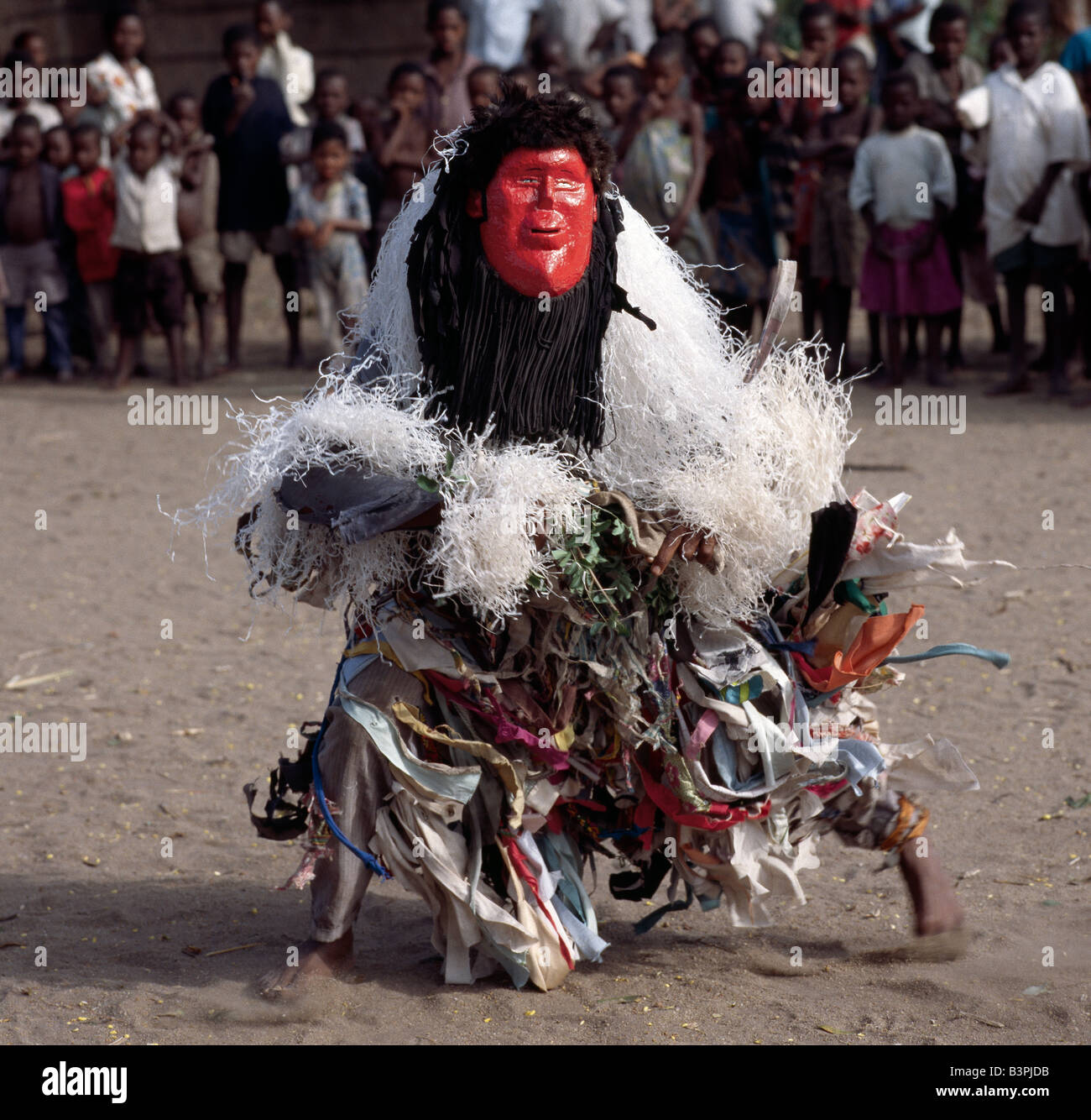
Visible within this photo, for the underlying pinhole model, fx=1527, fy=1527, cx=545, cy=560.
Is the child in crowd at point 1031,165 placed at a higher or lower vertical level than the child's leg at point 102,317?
higher

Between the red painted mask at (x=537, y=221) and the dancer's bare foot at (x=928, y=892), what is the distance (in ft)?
4.14

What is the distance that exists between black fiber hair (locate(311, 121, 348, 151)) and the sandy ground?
323 centimetres

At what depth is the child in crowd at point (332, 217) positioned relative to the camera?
27.9ft

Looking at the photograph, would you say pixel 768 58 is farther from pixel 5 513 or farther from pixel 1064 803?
pixel 1064 803

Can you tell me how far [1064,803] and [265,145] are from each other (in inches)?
267

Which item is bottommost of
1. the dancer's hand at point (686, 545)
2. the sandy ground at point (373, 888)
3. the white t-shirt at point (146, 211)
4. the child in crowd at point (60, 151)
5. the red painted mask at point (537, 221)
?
the sandy ground at point (373, 888)

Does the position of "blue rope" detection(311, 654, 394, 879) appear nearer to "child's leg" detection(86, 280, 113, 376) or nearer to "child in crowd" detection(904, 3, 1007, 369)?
"child in crowd" detection(904, 3, 1007, 369)

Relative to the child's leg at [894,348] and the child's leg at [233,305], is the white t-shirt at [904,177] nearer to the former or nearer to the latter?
the child's leg at [894,348]

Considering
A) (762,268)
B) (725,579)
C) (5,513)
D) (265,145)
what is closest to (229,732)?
(725,579)

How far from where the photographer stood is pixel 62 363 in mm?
9438

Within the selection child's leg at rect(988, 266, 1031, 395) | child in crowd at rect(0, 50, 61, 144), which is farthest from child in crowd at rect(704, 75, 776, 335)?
child in crowd at rect(0, 50, 61, 144)

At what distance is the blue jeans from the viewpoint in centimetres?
935

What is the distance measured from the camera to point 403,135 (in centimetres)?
873
